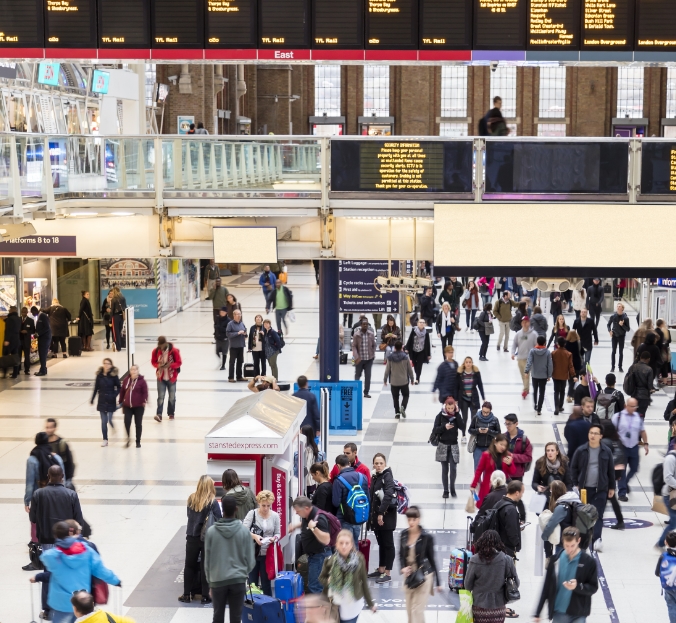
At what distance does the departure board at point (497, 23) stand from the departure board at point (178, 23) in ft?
13.5

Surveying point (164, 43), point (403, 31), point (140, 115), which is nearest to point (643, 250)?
point (403, 31)

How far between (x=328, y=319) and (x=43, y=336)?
856cm

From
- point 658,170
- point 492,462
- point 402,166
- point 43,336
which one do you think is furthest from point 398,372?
point 43,336

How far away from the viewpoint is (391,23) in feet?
52.7

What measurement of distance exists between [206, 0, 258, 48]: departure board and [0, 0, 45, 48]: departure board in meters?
2.58

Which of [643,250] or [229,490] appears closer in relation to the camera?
[229,490]

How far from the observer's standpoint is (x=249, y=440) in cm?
1095

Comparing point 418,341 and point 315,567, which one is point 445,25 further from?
point 315,567

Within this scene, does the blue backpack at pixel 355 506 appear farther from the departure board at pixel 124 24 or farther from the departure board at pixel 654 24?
the departure board at pixel 654 24

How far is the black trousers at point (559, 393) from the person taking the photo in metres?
19.8

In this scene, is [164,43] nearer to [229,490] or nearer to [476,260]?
[476,260]

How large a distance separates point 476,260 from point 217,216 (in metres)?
4.20

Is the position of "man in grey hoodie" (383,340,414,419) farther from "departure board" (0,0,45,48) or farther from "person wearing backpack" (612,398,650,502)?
"departure board" (0,0,45,48)

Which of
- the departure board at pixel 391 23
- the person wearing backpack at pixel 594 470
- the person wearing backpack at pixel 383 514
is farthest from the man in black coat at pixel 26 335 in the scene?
the person wearing backpack at pixel 594 470
